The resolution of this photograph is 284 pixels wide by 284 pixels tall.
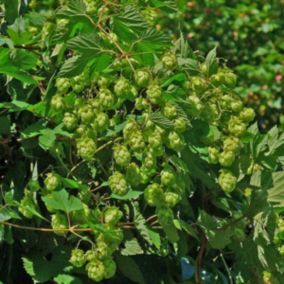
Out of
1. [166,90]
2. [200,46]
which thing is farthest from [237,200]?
[200,46]

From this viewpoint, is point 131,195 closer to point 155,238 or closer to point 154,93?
point 155,238

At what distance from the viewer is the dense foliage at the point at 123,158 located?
1.42 meters

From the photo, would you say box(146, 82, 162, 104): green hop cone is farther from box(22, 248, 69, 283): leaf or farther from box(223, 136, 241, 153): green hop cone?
box(22, 248, 69, 283): leaf

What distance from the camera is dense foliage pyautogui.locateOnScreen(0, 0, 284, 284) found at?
1418 mm

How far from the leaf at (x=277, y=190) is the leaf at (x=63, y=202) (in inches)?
17.0

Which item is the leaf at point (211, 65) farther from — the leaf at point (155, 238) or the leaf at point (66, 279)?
the leaf at point (66, 279)

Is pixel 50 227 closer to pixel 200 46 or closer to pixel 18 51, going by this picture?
pixel 18 51

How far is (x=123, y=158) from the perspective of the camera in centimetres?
137

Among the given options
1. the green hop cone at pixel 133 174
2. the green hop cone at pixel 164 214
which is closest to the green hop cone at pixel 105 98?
the green hop cone at pixel 133 174

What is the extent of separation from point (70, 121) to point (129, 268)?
1.13 ft

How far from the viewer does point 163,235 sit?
163 cm

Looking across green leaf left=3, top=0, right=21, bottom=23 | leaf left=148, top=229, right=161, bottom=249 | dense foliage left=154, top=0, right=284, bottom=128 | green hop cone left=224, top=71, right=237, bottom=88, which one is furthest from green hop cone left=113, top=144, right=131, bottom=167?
dense foliage left=154, top=0, right=284, bottom=128

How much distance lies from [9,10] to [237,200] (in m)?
0.64

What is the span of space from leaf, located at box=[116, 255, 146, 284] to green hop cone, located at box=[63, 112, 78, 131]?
1.00 feet
